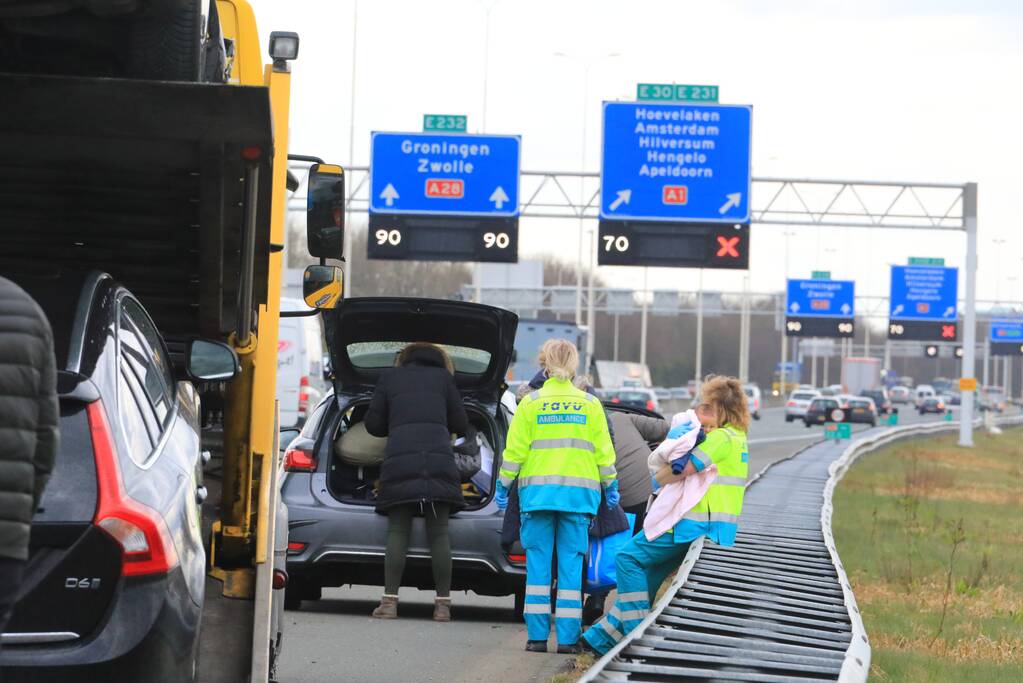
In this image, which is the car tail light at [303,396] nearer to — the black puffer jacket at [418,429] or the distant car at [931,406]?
the black puffer jacket at [418,429]

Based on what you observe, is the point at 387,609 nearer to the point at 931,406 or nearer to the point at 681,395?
the point at 681,395

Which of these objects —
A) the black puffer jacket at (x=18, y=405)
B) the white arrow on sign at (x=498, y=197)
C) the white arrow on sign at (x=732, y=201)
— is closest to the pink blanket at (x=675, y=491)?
the black puffer jacket at (x=18, y=405)

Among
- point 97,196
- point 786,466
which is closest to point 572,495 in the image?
point 97,196

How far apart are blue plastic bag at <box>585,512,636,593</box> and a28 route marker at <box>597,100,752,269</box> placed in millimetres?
22247

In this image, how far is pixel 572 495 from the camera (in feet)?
31.4

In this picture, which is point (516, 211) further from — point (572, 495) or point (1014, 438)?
point (1014, 438)

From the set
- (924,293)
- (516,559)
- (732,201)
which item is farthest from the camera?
(924,293)

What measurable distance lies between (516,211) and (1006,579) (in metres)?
20.0

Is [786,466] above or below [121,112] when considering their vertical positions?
below

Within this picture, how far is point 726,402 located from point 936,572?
6.47m

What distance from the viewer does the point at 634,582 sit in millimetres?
9445

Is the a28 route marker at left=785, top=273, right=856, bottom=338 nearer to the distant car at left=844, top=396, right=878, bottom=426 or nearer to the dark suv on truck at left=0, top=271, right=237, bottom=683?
the distant car at left=844, top=396, right=878, bottom=426

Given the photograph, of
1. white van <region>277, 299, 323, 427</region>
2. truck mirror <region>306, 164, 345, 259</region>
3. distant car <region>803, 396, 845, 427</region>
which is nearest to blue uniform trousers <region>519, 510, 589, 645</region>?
truck mirror <region>306, 164, 345, 259</region>

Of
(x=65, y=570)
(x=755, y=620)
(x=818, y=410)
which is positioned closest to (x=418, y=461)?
(x=755, y=620)
